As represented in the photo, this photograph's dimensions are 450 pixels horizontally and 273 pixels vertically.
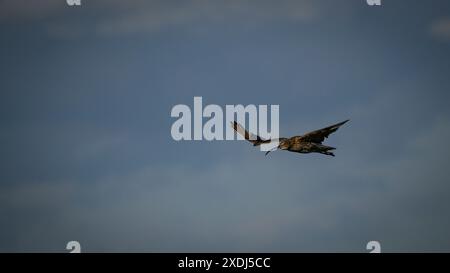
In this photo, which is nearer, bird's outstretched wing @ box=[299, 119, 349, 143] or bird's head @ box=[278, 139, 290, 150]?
bird's outstretched wing @ box=[299, 119, 349, 143]

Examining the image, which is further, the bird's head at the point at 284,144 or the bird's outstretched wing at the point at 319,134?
the bird's head at the point at 284,144

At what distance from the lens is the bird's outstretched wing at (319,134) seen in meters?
42.3

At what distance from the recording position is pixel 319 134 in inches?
1679

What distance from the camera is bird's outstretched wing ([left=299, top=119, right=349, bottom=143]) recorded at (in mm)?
42344
